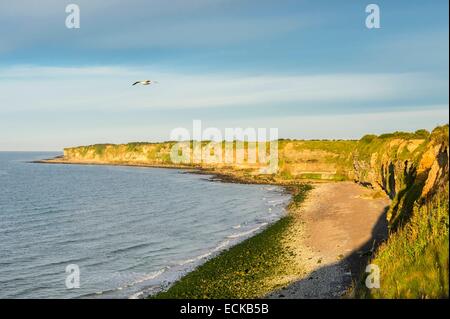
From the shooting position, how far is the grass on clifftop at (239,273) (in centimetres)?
2920

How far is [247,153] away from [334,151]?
1943 inches

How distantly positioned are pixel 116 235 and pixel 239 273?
23.5 meters

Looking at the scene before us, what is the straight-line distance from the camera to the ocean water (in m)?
33.7

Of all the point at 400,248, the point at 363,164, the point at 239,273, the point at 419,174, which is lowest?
the point at 239,273

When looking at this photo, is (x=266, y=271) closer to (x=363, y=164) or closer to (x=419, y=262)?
(x=419, y=262)

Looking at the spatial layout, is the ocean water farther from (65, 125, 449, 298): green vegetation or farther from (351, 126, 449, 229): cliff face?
(351, 126, 449, 229): cliff face

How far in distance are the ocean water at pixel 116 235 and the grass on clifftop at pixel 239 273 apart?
75.4 inches

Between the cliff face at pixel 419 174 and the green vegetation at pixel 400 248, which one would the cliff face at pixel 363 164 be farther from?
the green vegetation at pixel 400 248

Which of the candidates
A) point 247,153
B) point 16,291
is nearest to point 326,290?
point 16,291

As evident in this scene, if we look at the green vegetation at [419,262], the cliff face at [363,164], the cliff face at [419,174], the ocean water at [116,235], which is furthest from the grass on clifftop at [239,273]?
the green vegetation at [419,262]

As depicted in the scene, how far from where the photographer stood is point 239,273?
111 feet

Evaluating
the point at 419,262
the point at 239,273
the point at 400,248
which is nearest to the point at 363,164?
the point at 239,273
